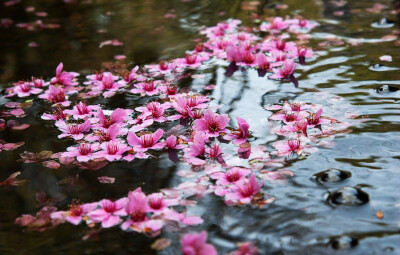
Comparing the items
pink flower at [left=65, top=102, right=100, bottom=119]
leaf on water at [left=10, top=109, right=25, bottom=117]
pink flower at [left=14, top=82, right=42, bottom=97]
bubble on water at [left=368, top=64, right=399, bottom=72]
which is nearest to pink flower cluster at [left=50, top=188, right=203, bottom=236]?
pink flower at [left=65, top=102, right=100, bottom=119]

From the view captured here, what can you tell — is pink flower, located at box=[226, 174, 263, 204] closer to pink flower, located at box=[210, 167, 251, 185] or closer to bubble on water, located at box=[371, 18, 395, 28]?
pink flower, located at box=[210, 167, 251, 185]

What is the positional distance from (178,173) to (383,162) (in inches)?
35.6

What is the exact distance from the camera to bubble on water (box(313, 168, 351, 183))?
1.72 metres

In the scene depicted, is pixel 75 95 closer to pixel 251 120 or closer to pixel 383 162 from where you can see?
pixel 251 120

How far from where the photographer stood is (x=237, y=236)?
4.83 ft

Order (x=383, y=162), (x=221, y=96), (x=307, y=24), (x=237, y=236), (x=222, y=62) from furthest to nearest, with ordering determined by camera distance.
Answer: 1. (x=307, y=24)
2. (x=222, y=62)
3. (x=221, y=96)
4. (x=383, y=162)
5. (x=237, y=236)

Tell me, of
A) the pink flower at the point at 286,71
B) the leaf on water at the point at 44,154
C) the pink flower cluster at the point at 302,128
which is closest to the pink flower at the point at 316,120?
the pink flower cluster at the point at 302,128

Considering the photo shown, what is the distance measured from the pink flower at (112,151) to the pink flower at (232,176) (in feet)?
1.59

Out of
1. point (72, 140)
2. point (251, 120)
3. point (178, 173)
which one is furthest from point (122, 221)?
point (251, 120)

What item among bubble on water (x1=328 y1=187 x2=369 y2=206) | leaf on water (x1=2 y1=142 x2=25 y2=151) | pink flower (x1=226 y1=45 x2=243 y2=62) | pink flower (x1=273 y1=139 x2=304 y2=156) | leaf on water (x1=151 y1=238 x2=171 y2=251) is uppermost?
pink flower (x1=226 y1=45 x2=243 y2=62)

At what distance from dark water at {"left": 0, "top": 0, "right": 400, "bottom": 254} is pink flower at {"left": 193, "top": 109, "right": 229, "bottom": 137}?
0.19m

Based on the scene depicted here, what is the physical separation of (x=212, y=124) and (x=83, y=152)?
0.64 m

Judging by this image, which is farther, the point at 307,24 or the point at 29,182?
the point at 307,24

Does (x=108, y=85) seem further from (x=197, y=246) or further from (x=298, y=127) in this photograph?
(x=197, y=246)
